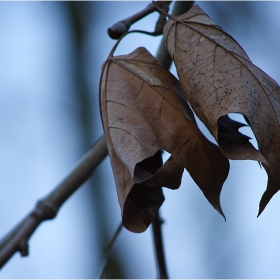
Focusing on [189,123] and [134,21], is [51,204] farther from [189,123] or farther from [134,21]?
[189,123]

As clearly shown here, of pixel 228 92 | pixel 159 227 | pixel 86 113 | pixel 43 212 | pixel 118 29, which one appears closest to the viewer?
pixel 228 92

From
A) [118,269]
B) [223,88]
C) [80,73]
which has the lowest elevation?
[118,269]

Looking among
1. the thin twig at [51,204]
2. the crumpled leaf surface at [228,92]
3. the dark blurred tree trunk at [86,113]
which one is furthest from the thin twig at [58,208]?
the dark blurred tree trunk at [86,113]

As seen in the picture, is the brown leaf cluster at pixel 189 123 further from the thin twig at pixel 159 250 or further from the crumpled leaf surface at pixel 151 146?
the thin twig at pixel 159 250

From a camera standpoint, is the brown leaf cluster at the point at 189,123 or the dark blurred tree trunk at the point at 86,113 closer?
the brown leaf cluster at the point at 189,123

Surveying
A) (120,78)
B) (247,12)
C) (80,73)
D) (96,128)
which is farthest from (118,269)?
(120,78)

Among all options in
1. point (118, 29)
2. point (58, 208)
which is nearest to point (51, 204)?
point (58, 208)

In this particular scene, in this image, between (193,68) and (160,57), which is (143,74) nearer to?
(193,68)
